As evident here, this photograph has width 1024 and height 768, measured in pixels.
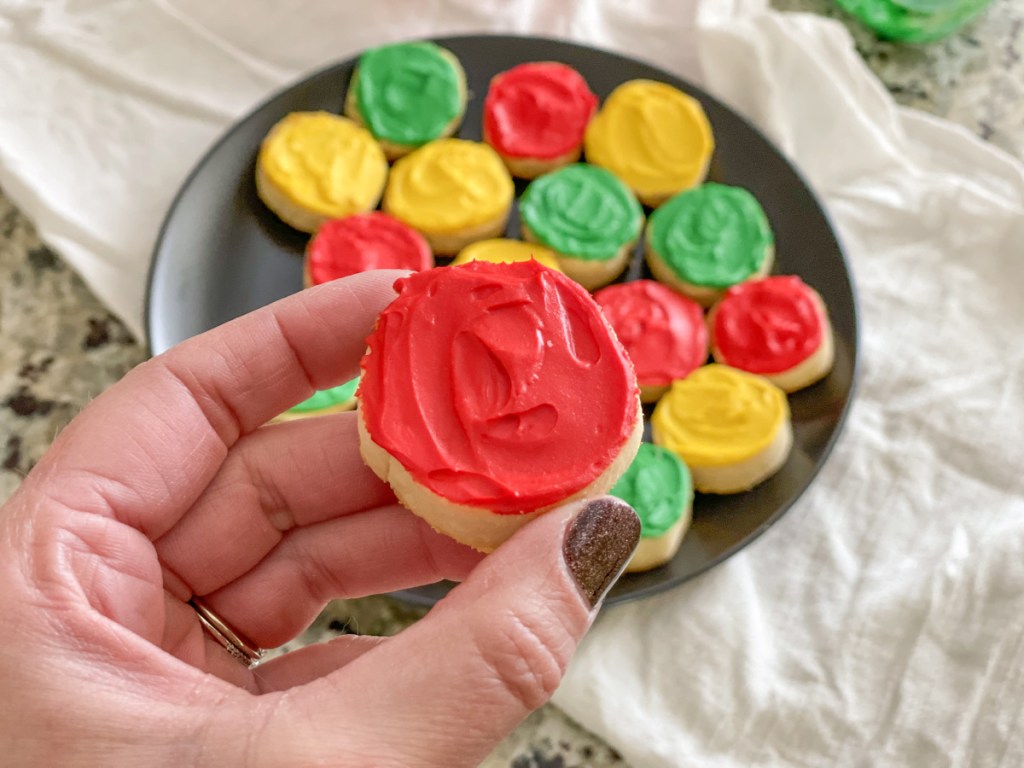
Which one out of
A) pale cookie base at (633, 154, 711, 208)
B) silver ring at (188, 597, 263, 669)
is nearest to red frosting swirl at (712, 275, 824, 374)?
pale cookie base at (633, 154, 711, 208)

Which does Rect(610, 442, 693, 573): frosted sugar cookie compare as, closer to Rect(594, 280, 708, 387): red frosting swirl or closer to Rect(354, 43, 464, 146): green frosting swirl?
Rect(594, 280, 708, 387): red frosting swirl

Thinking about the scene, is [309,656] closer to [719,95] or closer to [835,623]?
[835,623]

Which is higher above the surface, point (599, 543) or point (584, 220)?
point (599, 543)

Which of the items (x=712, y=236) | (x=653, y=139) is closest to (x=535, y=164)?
(x=653, y=139)

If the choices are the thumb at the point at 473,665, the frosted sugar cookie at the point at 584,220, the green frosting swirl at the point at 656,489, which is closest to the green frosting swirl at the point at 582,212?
the frosted sugar cookie at the point at 584,220

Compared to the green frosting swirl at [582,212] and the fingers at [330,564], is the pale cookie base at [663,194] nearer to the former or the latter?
the green frosting swirl at [582,212]

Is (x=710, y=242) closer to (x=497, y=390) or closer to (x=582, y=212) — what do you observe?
(x=582, y=212)
